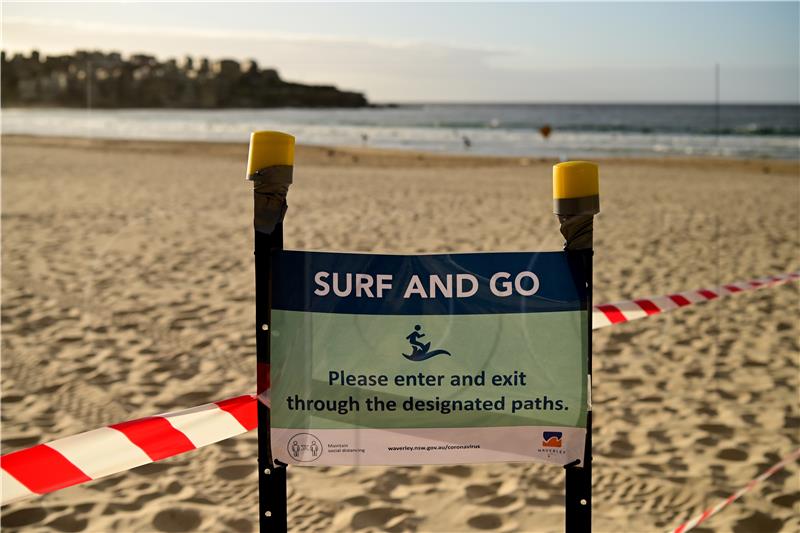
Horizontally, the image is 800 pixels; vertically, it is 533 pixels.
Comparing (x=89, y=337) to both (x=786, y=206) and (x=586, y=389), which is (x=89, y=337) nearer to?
(x=586, y=389)

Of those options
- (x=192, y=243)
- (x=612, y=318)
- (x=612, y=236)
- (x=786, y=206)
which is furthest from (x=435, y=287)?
(x=786, y=206)

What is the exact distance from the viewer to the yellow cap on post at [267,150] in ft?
6.82

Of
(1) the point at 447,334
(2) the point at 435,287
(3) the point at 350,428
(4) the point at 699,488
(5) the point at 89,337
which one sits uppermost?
(2) the point at 435,287

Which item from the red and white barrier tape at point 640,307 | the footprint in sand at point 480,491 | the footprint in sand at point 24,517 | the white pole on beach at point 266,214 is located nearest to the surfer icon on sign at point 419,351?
the white pole on beach at point 266,214

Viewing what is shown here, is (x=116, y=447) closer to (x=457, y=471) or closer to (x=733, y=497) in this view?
(x=457, y=471)

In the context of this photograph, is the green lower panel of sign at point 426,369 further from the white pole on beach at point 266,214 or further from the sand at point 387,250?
the sand at point 387,250

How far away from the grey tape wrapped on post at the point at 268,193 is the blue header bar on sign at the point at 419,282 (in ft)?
0.33

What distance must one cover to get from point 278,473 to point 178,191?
14308 millimetres

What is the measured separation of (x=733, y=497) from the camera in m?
3.63

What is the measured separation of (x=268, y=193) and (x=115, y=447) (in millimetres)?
789

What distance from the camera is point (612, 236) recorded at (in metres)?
10.6

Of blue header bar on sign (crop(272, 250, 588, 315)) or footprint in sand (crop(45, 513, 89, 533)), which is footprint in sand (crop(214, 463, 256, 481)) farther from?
blue header bar on sign (crop(272, 250, 588, 315))

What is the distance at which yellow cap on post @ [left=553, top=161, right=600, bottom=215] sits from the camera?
212 centimetres

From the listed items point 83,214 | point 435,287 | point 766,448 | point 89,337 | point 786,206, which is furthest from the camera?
point 786,206
